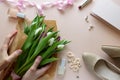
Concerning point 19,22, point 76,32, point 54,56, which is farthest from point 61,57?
point 19,22

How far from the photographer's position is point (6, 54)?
122 cm

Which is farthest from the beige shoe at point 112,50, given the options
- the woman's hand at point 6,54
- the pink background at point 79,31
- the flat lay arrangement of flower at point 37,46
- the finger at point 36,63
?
the woman's hand at point 6,54

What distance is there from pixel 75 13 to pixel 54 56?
0.27m

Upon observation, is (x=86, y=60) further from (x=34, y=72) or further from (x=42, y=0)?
(x=42, y=0)

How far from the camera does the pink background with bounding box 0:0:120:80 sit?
4.31 feet

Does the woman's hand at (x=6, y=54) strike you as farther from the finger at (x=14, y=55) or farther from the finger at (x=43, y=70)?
the finger at (x=43, y=70)

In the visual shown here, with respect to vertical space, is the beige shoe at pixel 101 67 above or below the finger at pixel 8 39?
below

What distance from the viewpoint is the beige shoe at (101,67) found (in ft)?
4.16

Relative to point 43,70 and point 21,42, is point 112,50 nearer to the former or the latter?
point 43,70

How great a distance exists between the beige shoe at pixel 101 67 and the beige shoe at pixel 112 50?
5 centimetres

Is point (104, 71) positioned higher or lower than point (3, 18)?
lower

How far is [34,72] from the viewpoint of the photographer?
1.22m

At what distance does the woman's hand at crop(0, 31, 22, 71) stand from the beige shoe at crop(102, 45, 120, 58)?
0.45 metres

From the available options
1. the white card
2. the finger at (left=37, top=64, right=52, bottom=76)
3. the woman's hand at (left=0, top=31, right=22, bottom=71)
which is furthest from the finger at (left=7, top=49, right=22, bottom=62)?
the white card
